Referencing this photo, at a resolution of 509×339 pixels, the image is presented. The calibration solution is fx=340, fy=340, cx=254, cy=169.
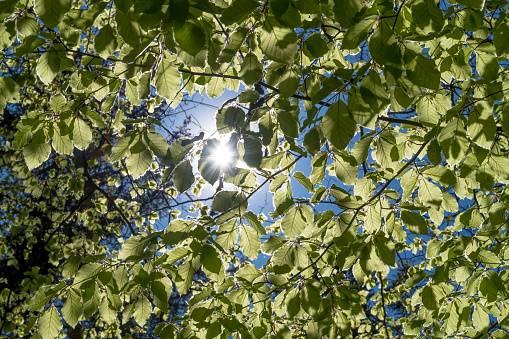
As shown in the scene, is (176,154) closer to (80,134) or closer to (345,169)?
(80,134)

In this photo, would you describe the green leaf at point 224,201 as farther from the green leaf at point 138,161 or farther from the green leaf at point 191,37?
the green leaf at point 191,37

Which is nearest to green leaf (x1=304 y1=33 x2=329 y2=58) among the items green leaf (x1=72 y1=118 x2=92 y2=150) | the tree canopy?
the tree canopy

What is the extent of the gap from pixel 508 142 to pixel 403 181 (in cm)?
224

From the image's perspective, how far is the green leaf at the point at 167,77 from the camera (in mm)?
1358

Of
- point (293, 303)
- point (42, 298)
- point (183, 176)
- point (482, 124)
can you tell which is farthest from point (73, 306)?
point (482, 124)

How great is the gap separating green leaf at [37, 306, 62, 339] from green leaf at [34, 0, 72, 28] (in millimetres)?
1276

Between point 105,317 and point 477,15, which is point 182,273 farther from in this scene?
point 477,15

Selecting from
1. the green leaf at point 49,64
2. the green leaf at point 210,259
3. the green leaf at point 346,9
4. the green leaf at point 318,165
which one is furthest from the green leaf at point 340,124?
the green leaf at point 49,64

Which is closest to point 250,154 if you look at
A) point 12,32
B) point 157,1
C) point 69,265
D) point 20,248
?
point 157,1

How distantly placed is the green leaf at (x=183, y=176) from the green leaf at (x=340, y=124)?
1.92 ft

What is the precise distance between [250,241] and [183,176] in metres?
0.48

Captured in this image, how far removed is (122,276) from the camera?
5.65ft

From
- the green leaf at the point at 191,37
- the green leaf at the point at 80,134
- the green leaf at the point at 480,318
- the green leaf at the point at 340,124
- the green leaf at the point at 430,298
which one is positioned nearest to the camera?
the green leaf at the point at 191,37

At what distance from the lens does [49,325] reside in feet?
5.13
